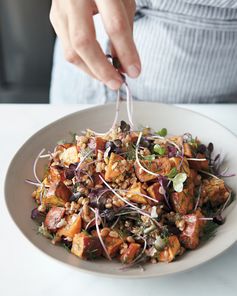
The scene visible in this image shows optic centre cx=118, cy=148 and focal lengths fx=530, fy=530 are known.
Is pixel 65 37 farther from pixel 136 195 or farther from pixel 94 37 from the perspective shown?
pixel 136 195

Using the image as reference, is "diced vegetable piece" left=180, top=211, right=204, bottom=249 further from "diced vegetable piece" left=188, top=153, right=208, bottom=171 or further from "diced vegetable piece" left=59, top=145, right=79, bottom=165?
"diced vegetable piece" left=59, top=145, right=79, bottom=165

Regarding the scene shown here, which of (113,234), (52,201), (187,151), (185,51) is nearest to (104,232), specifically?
(113,234)

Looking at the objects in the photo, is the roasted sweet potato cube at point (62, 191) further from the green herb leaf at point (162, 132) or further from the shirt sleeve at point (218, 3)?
the shirt sleeve at point (218, 3)

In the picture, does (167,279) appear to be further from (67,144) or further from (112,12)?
(112,12)

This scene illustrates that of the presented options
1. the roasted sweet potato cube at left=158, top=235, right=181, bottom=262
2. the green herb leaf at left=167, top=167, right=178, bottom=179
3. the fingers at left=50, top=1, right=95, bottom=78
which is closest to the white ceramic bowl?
the roasted sweet potato cube at left=158, top=235, right=181, bottom=262

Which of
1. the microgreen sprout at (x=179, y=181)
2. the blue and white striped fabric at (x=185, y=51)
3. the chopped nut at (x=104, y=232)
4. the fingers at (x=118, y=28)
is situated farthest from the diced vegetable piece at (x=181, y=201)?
the blue and white striped fabric at (x=185, y=51)

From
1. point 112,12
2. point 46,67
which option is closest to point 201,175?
point 112,12
